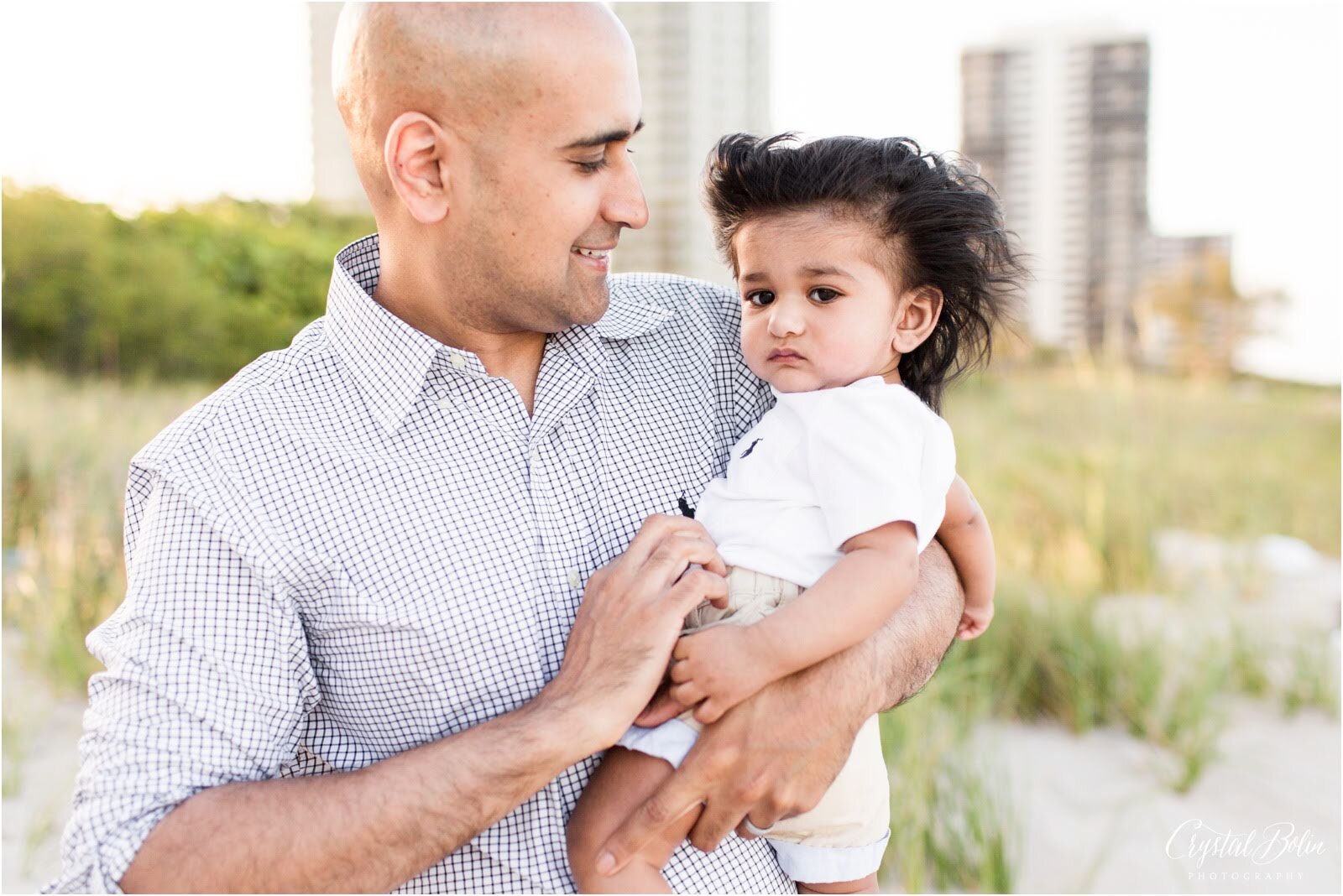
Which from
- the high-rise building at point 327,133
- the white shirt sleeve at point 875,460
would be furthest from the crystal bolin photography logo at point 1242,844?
the high-rise building at point 327,133

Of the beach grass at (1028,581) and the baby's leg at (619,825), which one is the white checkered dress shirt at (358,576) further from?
the beach grass at (1028,581)

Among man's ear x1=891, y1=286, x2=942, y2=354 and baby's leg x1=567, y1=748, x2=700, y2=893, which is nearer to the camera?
baby's leg x1=567, y1=748, x2=700, y2=893

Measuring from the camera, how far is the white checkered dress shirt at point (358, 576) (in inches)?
59.9

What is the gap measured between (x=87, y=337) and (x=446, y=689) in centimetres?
933

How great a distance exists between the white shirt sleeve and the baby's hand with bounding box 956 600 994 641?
357 mm

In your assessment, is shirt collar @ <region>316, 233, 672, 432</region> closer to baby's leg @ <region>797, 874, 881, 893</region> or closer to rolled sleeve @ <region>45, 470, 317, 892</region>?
rolled sleeve @ <region>45, 470, 317, 892</region>

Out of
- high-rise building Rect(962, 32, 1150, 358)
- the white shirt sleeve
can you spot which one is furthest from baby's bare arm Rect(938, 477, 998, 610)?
high-rise building Rect(962, 32, 1150, 358)

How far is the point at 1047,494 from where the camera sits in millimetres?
5246

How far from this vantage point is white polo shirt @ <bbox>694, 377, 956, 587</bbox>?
167 cm

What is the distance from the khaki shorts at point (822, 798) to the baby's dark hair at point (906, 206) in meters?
0.66

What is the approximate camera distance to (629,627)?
1586 mm

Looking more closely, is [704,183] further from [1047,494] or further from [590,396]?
[1047,494]

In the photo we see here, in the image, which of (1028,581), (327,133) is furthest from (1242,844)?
(327,133)

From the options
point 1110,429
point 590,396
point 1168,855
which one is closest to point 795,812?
point 590,396
